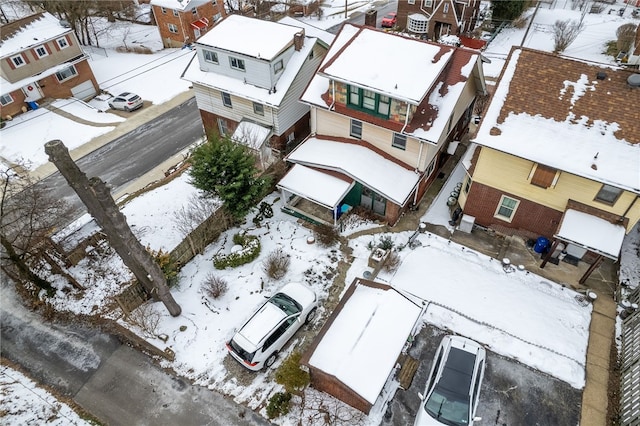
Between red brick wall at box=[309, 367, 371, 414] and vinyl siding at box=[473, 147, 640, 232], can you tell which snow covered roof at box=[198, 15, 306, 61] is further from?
red brick wall at box=[309, 367, 371, 414]

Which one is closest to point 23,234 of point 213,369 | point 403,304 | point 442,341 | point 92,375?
point 92,375

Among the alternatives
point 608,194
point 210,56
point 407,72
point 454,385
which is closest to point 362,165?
point 407,72

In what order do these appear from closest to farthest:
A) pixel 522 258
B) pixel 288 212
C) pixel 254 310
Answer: pixel 254 310, pixel 522 258, pixel 288 212

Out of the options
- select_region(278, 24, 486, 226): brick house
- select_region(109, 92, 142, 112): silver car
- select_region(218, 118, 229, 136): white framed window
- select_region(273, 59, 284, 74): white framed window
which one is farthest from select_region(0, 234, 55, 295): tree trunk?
select_region(109, 92, 142, 112): silver car

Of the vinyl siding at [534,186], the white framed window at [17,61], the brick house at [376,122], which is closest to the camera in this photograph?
the vinyl siding at [534,186]

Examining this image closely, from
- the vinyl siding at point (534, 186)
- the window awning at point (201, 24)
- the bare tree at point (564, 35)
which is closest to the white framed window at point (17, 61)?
the window awning at point (201, 24)

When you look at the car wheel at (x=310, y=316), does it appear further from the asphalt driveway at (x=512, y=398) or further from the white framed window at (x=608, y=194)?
the white framed window at (x=608, y=194)

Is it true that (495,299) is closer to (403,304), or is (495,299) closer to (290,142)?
(403,304)

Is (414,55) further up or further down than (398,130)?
further up
